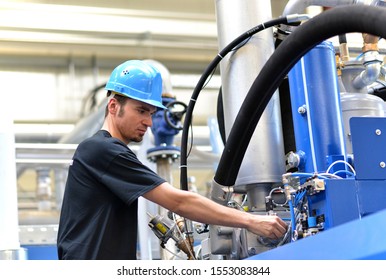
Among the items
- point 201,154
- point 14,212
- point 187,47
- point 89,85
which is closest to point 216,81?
point 187,47

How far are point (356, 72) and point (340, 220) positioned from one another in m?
0.62

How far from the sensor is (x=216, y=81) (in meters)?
5.75

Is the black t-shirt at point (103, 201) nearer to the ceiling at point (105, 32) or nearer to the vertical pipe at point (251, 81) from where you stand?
the vertical pipe at point (251, 81)

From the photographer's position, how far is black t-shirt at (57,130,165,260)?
5.26ft

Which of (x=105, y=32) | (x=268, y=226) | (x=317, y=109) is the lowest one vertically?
Answer: (x=268, y=226)

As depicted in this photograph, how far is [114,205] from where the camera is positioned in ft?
5.41

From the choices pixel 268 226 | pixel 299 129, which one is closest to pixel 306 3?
pixel 299 129

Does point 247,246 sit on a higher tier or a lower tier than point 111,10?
lower

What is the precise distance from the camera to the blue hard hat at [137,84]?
1.76m

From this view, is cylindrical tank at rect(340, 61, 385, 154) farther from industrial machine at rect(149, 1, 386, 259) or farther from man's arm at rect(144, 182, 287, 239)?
man's arm at rect(144, 182, 287, 239)

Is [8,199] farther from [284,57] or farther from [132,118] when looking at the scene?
[284,57]

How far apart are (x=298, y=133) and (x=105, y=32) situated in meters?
3.31

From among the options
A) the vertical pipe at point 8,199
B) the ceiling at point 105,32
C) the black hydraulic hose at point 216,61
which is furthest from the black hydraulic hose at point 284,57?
the ceiling at point 105,32
